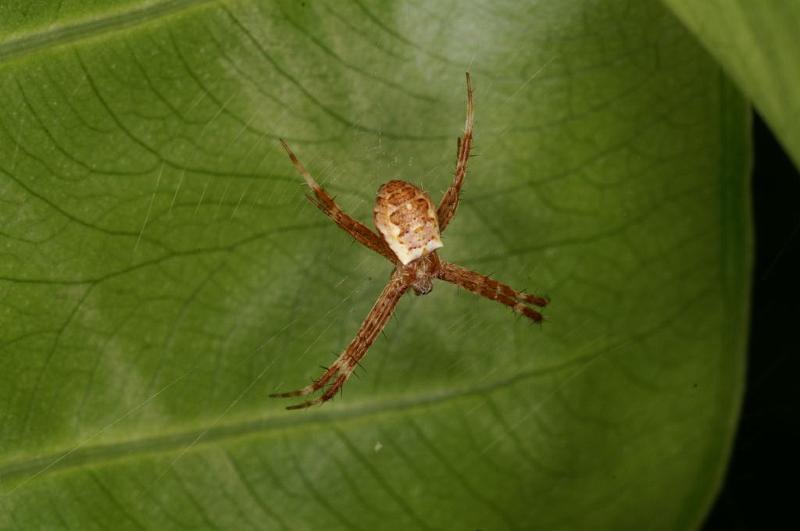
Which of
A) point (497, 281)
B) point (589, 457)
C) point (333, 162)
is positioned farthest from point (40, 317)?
point (589, 457)

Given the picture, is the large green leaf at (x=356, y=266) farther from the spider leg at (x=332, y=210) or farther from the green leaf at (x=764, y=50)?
the green leaf at (x=764, y=50)

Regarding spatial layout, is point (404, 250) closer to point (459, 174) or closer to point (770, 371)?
point (459, 174)

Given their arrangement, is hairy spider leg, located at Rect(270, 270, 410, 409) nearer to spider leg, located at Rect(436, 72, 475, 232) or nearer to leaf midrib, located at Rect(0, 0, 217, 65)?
spider leg, located at Rect(436, 72, 475, 232)

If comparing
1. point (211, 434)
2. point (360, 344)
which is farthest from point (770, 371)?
point (211, 434)

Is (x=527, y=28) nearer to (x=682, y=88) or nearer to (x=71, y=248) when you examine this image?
(x=682, y=88)

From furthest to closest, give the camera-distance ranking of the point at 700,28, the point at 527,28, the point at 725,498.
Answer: the point at 725,498
the point at 527,28
the point at 700,28

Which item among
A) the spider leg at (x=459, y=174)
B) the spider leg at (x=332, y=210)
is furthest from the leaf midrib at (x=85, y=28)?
the spider leg at (x=459, y=174)
